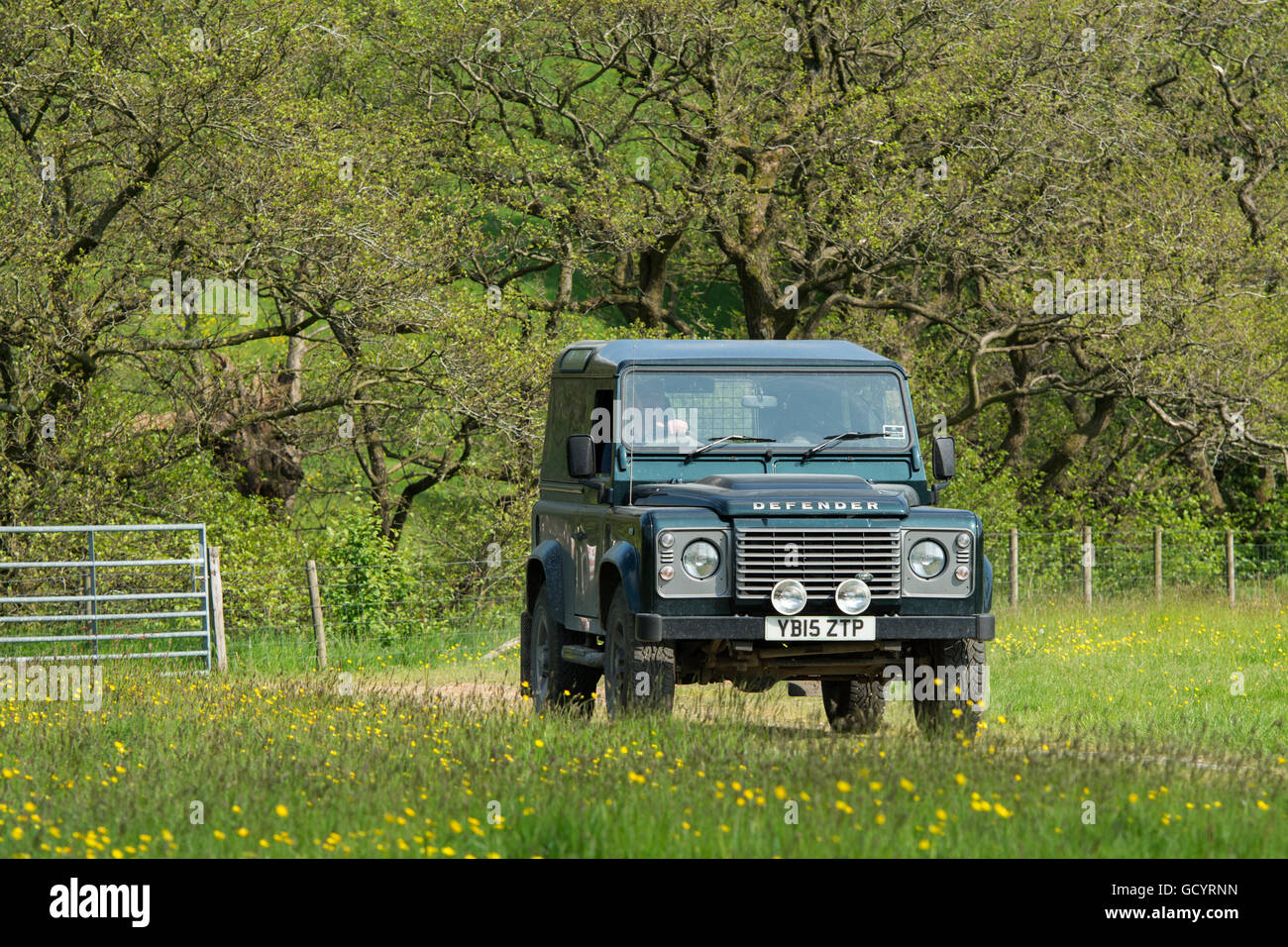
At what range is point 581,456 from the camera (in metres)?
10.6

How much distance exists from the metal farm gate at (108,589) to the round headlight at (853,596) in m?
8.86

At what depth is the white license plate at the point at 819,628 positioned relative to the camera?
9.41 metres

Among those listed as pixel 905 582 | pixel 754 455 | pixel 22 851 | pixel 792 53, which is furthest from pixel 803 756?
pixel 792 53

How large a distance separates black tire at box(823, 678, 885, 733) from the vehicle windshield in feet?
6.40

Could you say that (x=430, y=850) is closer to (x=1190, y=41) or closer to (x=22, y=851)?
(x=22, y=851)

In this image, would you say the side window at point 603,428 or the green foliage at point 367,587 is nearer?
the side window at point 603,428

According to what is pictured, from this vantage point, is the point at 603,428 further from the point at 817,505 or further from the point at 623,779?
the point at 623,779

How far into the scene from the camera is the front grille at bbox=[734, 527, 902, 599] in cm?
945

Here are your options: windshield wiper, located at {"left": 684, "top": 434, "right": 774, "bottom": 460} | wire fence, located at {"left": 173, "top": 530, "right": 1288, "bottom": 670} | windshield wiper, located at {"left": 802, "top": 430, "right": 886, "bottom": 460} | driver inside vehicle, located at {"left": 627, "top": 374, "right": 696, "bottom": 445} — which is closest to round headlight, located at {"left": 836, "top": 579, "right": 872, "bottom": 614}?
windshield wiper, located at {"left": 802, "top": 430, "right": 886, "bottom": 460}

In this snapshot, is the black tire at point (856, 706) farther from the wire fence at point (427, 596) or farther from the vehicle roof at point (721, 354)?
the wire fence at point (427, 596)

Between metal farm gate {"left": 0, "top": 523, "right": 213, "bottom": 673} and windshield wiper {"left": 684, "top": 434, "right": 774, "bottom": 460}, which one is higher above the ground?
windshield wiper {"left": 684, "top": 434, "right": 774, "bottom": 460}

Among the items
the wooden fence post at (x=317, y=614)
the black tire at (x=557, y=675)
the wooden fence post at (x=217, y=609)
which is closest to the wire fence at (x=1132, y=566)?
the wooden fence post at (x=317, y=614)

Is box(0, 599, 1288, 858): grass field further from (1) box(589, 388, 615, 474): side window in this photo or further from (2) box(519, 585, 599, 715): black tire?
(1) box(589, 388, 615, 474): side window

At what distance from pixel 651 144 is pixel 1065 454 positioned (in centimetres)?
1080
